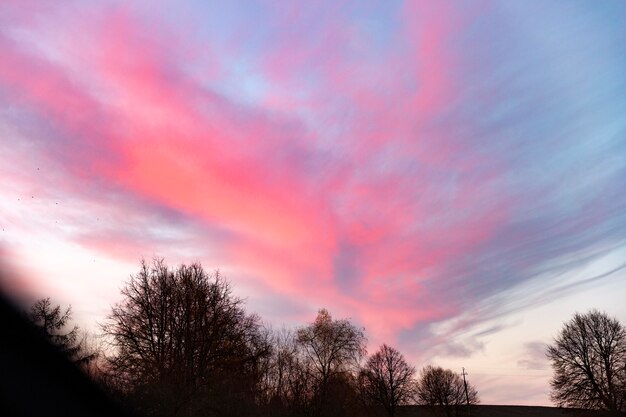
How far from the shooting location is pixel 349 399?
4909cm

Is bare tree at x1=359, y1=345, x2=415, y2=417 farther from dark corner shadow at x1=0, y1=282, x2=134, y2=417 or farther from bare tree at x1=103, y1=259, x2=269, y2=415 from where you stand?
dark corner shadow at x1=0, y1=282, x2=134, y2=417

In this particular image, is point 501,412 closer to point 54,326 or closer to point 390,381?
point 390,381

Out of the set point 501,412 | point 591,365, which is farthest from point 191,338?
point 501,412

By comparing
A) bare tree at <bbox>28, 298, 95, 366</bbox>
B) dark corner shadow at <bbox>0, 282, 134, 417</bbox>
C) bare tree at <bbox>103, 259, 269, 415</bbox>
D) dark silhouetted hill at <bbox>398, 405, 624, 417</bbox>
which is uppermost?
dark silhouetted hill at <bbox>398, 405, 624, 417</bbox>

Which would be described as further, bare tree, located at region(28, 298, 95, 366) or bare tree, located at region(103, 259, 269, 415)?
bare tree, located at region(103, 259, 269, 415)

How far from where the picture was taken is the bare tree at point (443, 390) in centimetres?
11825

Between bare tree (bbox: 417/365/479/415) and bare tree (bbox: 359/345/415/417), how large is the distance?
985cm

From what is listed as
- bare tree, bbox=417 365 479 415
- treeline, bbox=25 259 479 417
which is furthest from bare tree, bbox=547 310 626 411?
bare tree, bbox=417 365 479 415

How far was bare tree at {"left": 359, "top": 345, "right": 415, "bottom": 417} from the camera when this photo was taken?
345ft

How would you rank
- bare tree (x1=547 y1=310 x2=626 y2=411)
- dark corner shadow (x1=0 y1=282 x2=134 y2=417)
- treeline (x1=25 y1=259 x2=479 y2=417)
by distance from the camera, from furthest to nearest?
bare tree (x1=547 y1=310 x2=626 y2=411) → treeline (x1=25 y1=259 x2=479 y2=417) → dark corner shadow (x1=0 y1=282 x2=134 y2=417)

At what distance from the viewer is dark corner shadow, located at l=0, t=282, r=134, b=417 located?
8406mm

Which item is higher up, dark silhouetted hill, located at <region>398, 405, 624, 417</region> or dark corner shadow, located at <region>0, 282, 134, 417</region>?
dark silhouetted hill, located at <region>398, 405, 624, 417</region>

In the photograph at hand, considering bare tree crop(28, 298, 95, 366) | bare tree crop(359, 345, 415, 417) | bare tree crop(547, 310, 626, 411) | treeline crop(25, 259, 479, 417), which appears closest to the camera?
bare tree crop(28, 298, 95, 366)

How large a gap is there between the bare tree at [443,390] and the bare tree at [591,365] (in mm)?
54429
